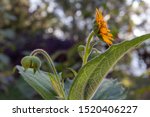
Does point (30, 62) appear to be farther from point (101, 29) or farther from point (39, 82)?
point (101, 29)

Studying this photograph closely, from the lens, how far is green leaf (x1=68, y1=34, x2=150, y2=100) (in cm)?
80

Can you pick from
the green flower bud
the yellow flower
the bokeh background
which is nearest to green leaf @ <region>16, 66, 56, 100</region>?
the green flower bud

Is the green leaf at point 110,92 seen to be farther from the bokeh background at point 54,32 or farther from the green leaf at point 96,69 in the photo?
the bokeh background at point 54,32

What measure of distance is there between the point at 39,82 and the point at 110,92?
0.71ft

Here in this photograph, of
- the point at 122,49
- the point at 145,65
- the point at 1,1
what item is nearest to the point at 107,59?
the point at 122,49

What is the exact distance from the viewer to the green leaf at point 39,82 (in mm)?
924

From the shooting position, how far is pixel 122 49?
811 mm

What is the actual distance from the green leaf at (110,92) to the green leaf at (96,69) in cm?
13

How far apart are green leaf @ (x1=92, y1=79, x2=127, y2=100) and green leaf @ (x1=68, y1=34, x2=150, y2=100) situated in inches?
5.1

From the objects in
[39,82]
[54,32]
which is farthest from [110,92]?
[54,32]

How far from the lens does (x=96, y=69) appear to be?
845mm

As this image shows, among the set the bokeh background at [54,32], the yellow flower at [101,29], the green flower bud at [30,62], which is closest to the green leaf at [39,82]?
the green flower bud at [30,62]

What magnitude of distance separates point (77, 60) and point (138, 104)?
4.72 ft

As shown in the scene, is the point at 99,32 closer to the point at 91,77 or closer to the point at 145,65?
the point at 91,77
